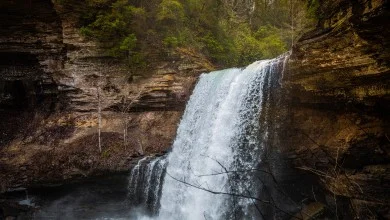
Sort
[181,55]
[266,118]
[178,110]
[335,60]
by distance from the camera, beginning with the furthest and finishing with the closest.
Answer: [181,55] → [178,110] → [266,118] → [335,60]

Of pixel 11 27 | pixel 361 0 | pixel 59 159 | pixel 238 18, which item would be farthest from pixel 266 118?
pixel 238 18

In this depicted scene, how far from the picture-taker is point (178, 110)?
15.4 m

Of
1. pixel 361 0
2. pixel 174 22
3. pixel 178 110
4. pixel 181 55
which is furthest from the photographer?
pixel 174 22

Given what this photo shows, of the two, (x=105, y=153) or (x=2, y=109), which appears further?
(x=2, y=109)

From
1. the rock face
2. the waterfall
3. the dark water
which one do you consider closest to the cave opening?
the rock face

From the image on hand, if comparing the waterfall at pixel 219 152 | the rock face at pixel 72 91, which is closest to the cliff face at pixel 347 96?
the waterfall at pixel 219 152

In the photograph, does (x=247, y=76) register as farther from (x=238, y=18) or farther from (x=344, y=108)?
(x=238, y=18)

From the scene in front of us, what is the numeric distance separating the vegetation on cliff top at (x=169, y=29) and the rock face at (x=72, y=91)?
25.5 inches

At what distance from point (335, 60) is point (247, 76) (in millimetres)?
3950

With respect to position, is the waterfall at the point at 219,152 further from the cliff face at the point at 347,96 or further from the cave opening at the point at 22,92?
the cave opening at the point at 22,92

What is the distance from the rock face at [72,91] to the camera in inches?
587

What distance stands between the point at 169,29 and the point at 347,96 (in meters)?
11.2

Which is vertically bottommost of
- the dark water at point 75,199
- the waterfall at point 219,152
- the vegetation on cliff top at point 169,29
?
the dark water at point 75,199

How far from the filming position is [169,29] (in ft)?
57.7
